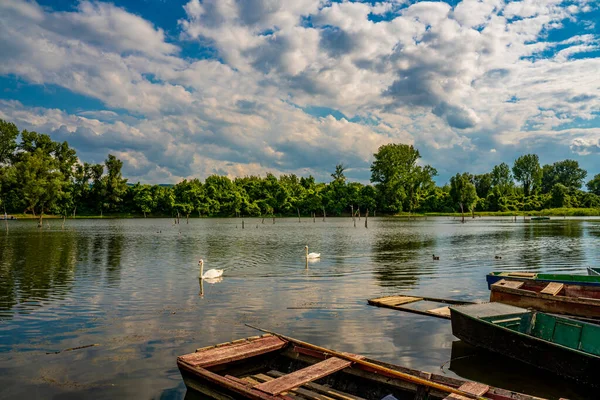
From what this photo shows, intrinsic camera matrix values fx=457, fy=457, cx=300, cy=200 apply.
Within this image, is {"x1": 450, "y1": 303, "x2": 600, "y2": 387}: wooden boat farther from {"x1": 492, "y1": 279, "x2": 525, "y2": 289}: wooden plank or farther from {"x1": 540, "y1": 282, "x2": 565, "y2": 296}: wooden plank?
{"x1": 492, "y1": 279, "x2": 525, "y2": 289}: wooden plank

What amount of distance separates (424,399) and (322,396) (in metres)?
1.98

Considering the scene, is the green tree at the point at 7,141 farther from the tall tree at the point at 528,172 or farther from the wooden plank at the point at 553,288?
the tall tree at the point at 528,172

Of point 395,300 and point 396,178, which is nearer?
point 395,300

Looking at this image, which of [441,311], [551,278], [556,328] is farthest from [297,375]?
[551,278]

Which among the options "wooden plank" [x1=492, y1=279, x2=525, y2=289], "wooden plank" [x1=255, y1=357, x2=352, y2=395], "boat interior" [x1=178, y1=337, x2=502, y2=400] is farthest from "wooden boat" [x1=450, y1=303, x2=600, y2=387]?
"wooden plank" [x1=255, y1=357, x2=352, y2=395]

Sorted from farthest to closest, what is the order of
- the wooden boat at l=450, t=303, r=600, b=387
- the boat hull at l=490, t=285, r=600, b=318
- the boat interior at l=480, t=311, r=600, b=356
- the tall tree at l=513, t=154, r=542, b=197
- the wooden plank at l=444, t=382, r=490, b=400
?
the tall tree at l=513, t=154, r=542, b=197
the boat hull at l=490, t=285, r=600, b=318
the boat interior at l=480, t=311, r=600, b=356
the wooden boat at l=450, t=303, r=600, b=387
the wooden plank at l=444, t=382, r=490, b=400

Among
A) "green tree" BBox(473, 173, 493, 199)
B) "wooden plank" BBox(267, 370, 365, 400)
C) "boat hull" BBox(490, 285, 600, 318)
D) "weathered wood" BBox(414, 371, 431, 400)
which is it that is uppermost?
"green tree" BBox(473, 173, 493, 199)

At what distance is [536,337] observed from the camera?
1181 cm

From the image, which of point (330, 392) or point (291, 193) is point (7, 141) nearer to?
point (291, 193)

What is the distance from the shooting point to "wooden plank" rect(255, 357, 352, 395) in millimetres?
8783

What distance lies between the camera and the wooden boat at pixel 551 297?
50.6 feet

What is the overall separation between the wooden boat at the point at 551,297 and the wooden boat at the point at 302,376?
905 centimetres

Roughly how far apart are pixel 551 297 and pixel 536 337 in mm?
5212

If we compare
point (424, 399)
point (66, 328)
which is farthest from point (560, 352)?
point (66, 328)
